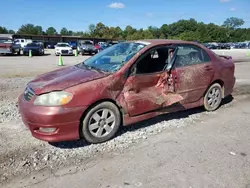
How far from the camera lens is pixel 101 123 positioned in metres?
3.84

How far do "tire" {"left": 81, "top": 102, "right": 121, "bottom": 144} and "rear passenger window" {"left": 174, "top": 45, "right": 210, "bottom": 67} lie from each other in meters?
1.66

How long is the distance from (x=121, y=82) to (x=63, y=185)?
182 centimetres

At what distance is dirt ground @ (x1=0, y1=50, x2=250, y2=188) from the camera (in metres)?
2.93

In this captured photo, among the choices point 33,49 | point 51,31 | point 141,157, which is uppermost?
point 51,31

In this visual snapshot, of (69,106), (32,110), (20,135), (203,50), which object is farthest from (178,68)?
(20,135)

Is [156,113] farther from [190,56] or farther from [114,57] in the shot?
[190,56]

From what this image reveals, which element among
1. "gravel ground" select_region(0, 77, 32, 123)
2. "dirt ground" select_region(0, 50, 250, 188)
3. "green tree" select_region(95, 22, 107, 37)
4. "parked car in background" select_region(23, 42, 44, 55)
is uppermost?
"green tree" select_region(95, 22, 107, 37)

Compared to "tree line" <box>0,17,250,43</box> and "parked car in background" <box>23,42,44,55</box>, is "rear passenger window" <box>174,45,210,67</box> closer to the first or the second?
"parked car in background" <box>23,42,44,55</box>

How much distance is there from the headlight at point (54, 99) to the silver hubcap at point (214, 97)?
10.9ft

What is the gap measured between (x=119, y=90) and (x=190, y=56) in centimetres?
194

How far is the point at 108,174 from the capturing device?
3.07 m

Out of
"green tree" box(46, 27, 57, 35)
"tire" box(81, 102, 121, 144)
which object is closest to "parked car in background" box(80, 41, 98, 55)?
"tire" box(81, 102, 121, 144)

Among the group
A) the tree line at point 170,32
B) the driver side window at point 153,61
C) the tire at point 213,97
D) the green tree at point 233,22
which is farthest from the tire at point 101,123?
the green tree at point 233,22

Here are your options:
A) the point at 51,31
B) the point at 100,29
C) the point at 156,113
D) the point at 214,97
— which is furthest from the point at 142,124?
the point at 51,31
